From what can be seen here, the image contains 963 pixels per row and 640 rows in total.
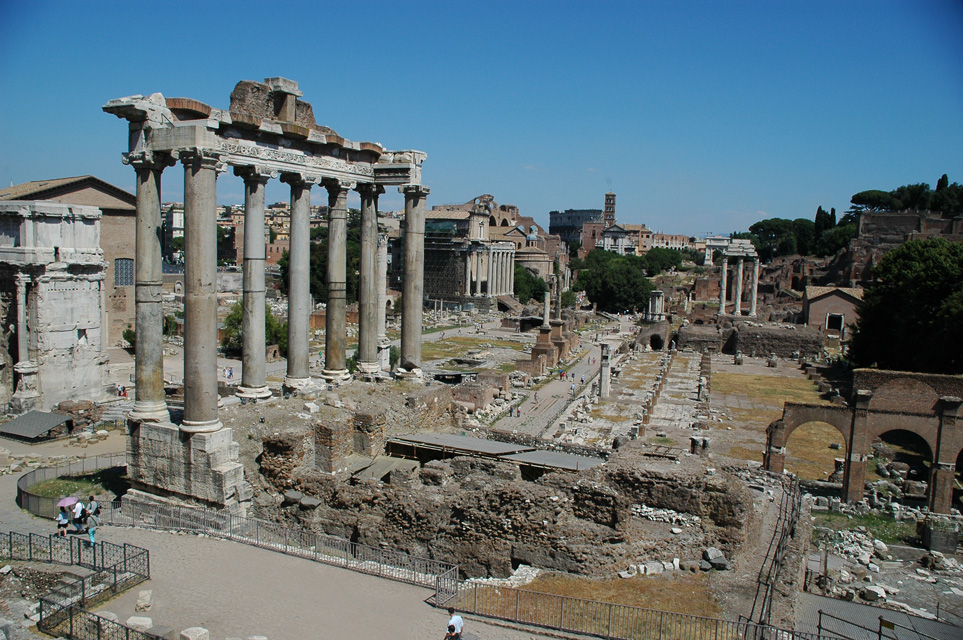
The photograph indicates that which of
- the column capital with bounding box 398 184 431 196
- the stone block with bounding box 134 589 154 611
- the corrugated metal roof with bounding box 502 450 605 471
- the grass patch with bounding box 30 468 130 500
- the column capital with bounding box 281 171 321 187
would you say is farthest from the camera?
the column capital with bounding box 398 184 431 196

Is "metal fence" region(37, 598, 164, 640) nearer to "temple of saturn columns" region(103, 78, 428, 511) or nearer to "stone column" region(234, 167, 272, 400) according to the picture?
"temple of saturn columns" region(103, 78, 428, 511)

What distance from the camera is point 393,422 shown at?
17.7 metres

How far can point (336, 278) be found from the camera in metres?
19.1

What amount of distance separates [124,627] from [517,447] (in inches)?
371

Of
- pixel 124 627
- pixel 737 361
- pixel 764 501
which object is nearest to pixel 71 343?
pixel 124 627

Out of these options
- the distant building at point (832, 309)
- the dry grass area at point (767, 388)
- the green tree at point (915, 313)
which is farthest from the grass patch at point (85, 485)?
the distant building at point (832, 309)

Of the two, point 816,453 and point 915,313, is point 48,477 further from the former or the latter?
point 915,313

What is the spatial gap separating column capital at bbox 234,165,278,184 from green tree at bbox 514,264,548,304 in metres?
86.6

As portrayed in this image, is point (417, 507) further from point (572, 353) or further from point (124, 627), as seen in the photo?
point (572, 353)

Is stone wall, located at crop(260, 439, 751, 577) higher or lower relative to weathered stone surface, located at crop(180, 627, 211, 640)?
higher

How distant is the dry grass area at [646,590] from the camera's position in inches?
427

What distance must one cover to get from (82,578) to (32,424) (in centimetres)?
1685

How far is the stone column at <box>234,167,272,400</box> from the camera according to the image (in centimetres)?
1642

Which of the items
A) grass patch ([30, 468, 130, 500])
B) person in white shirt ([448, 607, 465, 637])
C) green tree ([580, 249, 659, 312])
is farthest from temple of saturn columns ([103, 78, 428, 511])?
green tree ([580, 249, 659, 312])
